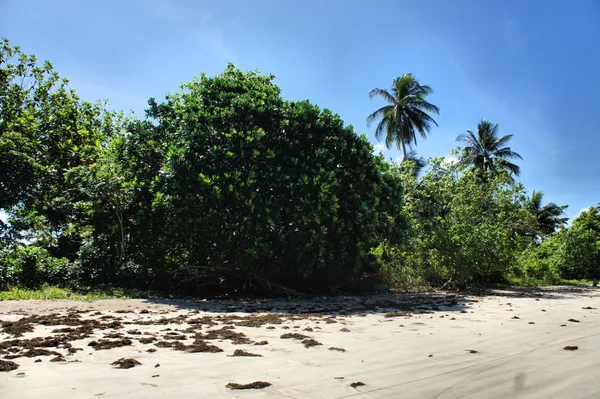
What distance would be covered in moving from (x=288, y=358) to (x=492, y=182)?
18700mm

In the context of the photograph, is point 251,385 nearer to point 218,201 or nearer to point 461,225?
point 218,201

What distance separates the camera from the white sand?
3373 mm

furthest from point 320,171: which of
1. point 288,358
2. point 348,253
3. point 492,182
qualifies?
point 492,182

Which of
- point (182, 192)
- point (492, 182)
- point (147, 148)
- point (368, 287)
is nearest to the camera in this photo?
point (182, 192)

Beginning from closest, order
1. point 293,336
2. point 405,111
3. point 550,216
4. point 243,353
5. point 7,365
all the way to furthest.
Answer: point 7,365
point 243,353
point 293,336
point 405,111
point 550,216

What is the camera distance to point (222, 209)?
37.7ft

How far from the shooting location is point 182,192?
1182cm

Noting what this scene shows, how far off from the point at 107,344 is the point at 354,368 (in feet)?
9.42

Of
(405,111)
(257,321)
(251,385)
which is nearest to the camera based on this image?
(251,385)

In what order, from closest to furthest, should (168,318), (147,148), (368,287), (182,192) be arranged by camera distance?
(168,318), (182,192), (147,148), (368,287)

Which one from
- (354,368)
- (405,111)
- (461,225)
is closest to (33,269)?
(354,368)

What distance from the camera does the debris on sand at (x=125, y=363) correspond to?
3.97 metres

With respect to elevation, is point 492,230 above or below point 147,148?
below

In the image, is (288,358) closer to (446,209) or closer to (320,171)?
(320,171)
